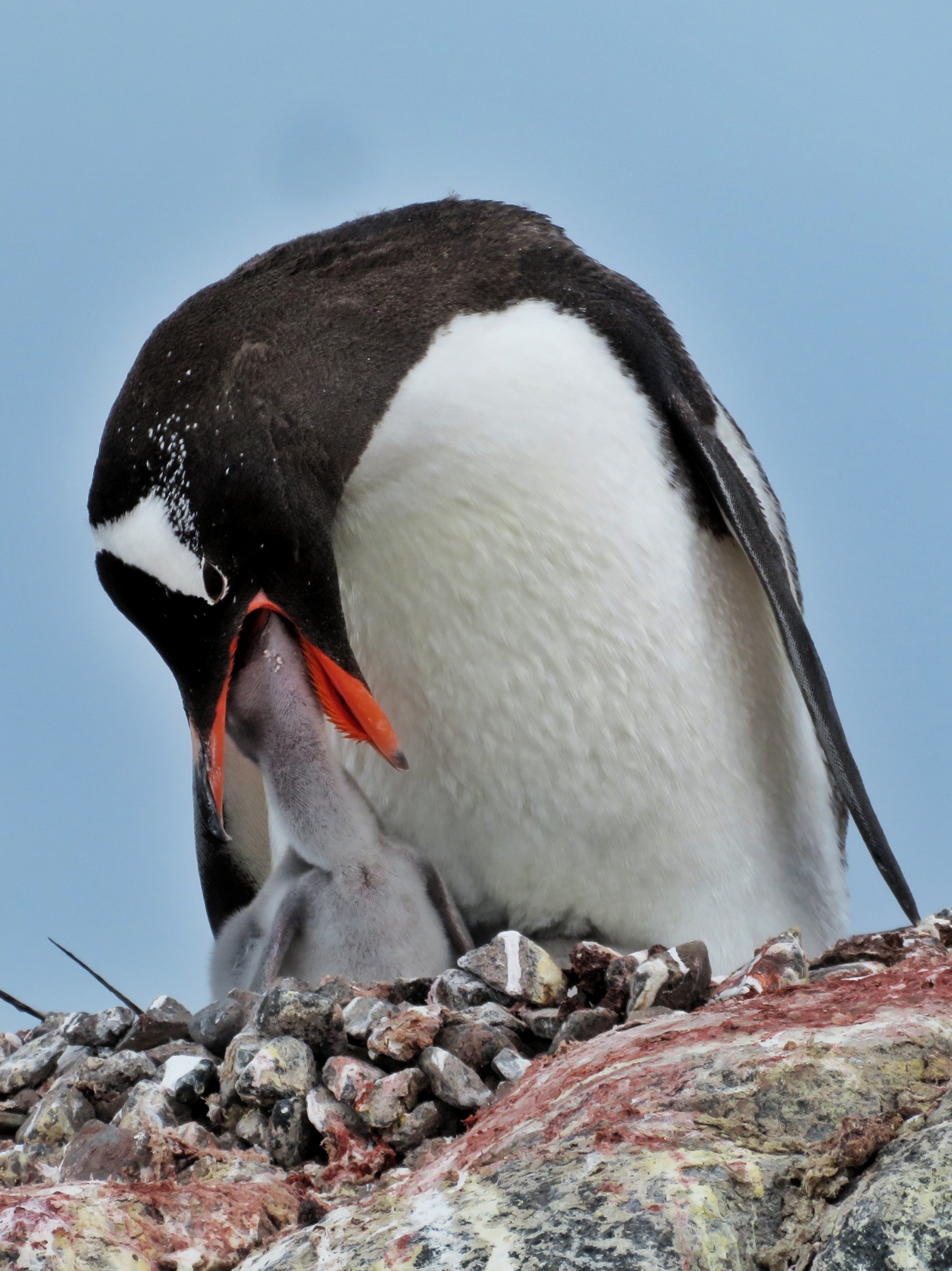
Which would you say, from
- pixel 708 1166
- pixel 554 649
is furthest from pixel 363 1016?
pixel 554 649

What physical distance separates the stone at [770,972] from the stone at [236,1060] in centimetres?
65

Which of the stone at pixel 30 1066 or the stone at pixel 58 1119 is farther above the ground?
the stone at pixel 30 1066

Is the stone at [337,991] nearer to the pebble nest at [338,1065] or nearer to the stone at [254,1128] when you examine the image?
the pebble nest at [338,1065]

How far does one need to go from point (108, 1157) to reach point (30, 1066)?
689mm

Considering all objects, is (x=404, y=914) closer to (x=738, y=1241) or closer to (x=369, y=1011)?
(x=369, y=1011)

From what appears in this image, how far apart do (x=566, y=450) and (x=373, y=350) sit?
46 centimetres

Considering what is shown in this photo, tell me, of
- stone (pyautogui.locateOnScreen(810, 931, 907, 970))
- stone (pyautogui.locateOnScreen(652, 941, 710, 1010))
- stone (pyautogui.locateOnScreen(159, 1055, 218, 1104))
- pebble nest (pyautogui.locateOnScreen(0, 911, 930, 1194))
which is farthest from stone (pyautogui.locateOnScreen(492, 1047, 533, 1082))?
stone (pyautogui.locateOnScreen(810, 931, 907, 970))

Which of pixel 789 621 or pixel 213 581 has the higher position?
pixel 213 581

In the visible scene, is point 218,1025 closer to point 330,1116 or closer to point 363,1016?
point 363,1016

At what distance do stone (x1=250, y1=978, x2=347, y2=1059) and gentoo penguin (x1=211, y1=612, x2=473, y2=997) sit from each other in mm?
619

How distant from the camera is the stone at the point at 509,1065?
1657 millimetres

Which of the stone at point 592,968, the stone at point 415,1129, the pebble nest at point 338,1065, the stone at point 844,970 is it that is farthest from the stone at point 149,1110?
the stone at point 844,970

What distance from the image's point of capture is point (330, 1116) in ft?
5.27

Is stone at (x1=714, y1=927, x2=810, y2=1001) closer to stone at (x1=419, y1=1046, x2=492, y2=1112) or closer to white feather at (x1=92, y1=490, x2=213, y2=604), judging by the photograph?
stone at (x1=419, y1=1046, x2=492, y2=1112)
